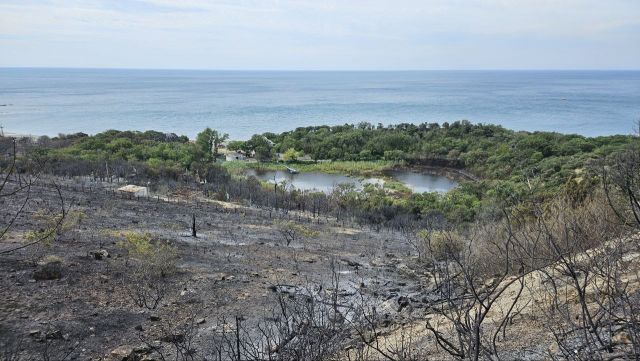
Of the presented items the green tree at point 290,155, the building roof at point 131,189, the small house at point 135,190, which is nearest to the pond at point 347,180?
the green tree at point 290,155

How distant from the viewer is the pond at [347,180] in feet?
138

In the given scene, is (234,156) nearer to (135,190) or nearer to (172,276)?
(135,190)

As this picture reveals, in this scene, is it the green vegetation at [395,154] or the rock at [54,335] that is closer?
the rock at [54,335]

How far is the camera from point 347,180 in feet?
148

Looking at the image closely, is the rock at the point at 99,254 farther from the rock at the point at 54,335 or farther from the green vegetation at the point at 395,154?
the green vegetation at the point at 395,154

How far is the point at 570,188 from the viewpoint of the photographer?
14852mm

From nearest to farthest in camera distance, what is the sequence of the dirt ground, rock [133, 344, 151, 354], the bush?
the bush < rock [133, 344, 151, 354] < the dirt ground

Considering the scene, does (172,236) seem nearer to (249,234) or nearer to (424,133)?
(249,234)

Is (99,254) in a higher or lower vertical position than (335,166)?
higher

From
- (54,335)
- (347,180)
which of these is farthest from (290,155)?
(54,335)

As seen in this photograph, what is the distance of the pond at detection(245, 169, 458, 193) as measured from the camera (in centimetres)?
4206

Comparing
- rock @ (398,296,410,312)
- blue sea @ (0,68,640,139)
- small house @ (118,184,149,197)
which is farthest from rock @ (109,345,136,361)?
blue sea @ (0,68,640,139)

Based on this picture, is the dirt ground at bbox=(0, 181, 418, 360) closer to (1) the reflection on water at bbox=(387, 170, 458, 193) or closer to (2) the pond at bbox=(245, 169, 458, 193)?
(2) the pond at bbox=(245, 169, 458, 193)

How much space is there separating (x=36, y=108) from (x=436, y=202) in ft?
290
